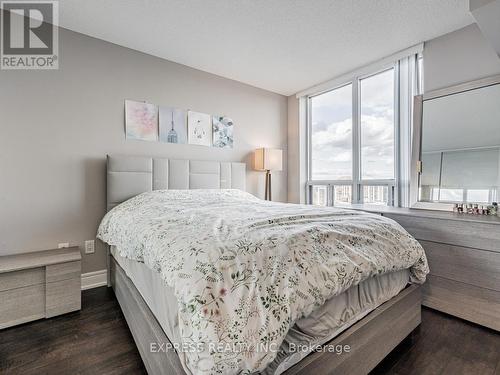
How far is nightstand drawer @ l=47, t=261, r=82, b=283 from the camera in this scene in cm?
180

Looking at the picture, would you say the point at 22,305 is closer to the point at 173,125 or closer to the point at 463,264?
the point at 173,125

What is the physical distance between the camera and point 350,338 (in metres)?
1.03

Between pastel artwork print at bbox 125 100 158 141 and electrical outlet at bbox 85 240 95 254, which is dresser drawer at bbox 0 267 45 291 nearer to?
electrical outlet at bbox 85 240 95 254

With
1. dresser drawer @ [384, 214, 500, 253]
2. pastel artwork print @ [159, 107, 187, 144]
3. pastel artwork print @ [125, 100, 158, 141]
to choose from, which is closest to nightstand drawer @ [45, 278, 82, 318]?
pastel artwork print @ [125, 100, 158, 141]

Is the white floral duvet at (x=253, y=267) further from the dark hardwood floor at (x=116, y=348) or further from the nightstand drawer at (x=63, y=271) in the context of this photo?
the nightstand drawer at (x=63, y=271)

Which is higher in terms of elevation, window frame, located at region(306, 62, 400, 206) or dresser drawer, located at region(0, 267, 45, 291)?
window frame, located at region(306, 62, 400, 206)

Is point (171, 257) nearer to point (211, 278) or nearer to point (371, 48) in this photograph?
point (211, 278)

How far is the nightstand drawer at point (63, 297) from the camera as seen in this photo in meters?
1.80

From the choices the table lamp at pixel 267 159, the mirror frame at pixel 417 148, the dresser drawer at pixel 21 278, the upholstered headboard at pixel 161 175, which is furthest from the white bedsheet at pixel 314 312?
the table lamp at pixel 267 159

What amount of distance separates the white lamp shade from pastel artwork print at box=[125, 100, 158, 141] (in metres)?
1.36

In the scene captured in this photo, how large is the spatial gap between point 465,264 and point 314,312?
1.51 metres

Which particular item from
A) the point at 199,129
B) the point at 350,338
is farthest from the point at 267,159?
the point at 350,338

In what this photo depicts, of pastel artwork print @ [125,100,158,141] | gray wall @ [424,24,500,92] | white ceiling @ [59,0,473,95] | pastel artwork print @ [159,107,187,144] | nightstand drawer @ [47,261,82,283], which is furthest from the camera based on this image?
pastel artwork print @ [159,107,187,144]

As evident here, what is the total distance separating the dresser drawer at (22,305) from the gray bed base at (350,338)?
2.66 feet
